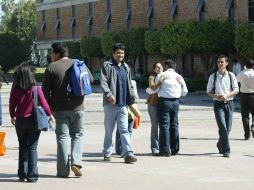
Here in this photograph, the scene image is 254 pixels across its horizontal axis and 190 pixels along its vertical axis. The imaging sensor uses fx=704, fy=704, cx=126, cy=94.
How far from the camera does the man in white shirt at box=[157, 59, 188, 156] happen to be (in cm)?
1252

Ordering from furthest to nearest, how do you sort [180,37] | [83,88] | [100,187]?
[180,37] → [83,88] → [100,187]

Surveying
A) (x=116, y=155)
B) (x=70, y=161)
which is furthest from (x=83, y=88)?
(x=116, y=155)

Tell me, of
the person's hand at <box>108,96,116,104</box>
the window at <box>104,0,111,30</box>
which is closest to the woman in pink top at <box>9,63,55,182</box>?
the person's hand at <box>108,96,116,104</box>

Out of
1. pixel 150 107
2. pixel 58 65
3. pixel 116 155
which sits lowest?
pixel 116 155

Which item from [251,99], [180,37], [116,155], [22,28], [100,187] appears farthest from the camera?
[22,28]

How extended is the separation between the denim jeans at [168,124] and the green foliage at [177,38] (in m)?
29.8

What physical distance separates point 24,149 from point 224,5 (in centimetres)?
3639

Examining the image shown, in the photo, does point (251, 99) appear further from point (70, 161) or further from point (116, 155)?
point (70, 161)

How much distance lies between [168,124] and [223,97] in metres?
1.09

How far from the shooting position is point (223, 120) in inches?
492

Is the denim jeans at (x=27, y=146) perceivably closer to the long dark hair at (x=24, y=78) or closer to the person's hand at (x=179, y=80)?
the long dark hair at (x=24, y=78)

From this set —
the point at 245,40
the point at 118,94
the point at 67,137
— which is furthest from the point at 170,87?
the point at 245,40

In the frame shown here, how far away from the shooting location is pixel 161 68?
13.0m

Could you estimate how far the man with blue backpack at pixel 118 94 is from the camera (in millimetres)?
11414
